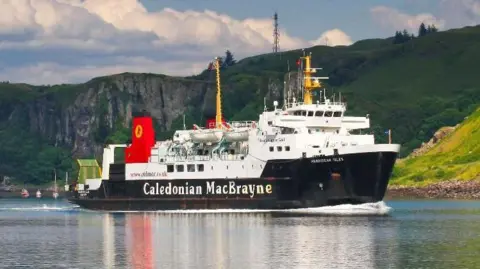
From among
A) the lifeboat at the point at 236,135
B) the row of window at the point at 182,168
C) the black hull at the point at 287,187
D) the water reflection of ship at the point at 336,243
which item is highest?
the lifeboat at the point at 236,135

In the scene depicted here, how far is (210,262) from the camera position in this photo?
68.3 metres

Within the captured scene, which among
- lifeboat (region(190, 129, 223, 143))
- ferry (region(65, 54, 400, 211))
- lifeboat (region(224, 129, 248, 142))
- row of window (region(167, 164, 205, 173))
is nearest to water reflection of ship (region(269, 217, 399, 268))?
ferry (region(65, 54, 400, 211))

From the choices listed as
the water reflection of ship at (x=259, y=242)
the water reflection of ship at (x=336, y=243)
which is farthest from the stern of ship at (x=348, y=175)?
the water reflection of ship at (x=336, y=243)

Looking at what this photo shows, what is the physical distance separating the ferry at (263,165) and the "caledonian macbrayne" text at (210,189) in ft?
0.31

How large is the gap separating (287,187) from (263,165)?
126 inches

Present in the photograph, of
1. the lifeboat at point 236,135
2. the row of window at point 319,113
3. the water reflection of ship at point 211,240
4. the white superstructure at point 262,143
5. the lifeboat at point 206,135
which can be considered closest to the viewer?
the water reflection of ship at point 211,240

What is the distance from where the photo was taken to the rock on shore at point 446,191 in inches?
7074

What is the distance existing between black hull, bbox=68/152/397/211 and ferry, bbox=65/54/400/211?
0.09 meters

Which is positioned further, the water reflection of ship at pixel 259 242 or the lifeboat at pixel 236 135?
the lifeboat at pixel 236 135

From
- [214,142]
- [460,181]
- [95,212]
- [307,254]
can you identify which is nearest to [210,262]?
[307,254]

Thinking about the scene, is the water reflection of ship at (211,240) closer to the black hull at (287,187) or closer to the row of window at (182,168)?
the black hull at (287,187)

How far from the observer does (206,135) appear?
116 m

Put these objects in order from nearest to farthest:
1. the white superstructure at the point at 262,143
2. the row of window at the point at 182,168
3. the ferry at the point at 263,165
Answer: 1. the ferry at the point at 263,165
2. the white superstructure at the point at 262,143
3. the row of window at the point at 182,168

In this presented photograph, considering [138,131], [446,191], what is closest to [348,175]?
[138,131]
